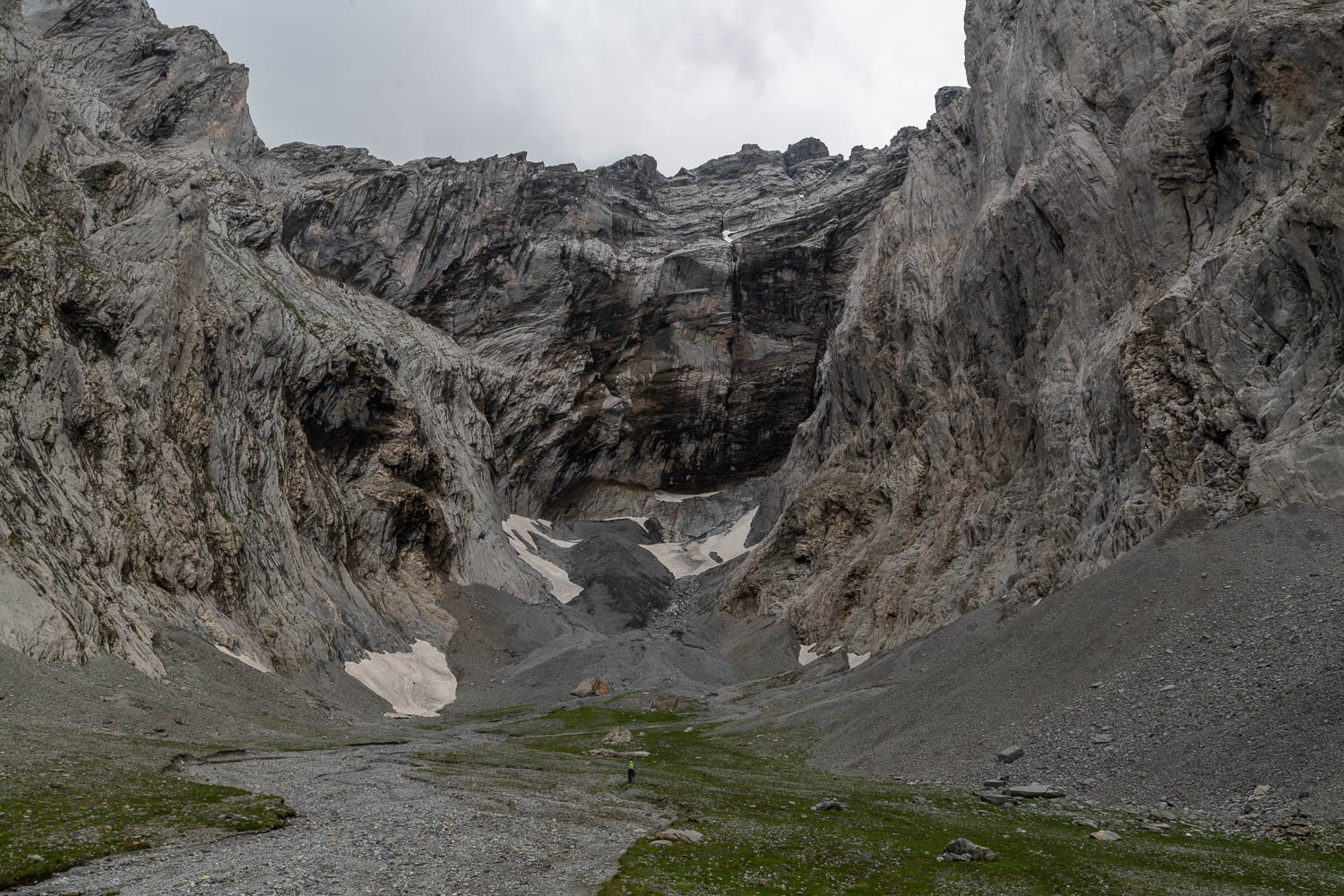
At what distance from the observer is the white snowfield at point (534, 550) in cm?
11781

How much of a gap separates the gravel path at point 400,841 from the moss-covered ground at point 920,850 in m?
1.76

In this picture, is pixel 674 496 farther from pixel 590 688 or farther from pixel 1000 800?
pixel 1000 800

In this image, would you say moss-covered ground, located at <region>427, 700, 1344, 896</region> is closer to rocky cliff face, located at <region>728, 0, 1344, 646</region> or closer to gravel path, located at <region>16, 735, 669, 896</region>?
gravel path, located at <region>16, 735, 669, 896</region>

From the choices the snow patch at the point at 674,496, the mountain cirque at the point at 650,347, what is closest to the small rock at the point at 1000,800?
the mountain cirque at the point at 650,347

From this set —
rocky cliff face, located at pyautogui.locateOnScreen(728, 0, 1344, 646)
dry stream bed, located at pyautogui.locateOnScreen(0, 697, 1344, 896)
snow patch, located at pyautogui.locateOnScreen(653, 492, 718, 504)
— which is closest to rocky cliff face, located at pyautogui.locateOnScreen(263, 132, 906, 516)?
snow patch, located at pyautogui.locateOnScreen(653, 492, 718, 504)

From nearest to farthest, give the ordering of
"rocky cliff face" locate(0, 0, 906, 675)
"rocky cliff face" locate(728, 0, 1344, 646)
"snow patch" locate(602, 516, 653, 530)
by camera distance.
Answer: "rocky cliff face" locate(728, 0, 1344, 646), "rocky cliff face" locate(0, 0, 906, 675), "snow patch" locate(602, 516, 653, 530)

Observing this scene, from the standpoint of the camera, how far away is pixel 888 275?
341 feet

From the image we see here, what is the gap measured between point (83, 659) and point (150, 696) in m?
3.74

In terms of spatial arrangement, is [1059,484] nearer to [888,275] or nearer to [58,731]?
[888,275]

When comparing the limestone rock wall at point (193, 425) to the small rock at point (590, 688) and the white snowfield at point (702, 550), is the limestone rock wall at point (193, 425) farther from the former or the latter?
the white snowfield at point (702, 550)

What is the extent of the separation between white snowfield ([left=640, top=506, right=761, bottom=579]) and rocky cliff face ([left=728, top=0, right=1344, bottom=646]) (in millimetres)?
25516

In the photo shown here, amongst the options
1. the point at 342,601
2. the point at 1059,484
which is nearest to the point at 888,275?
the point at 1059,484

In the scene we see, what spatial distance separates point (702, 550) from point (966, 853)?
12192 centimetres

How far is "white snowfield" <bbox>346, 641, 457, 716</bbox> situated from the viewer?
7019 cm
